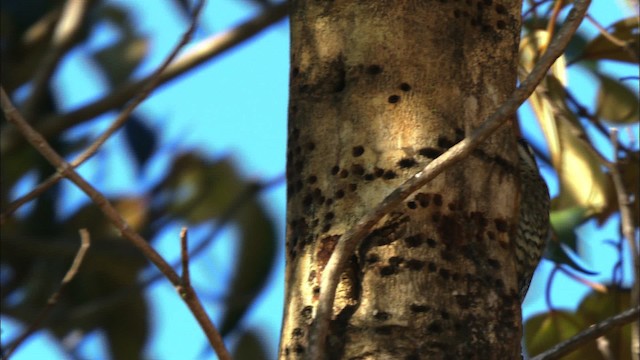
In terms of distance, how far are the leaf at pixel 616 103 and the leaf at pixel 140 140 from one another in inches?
87.3

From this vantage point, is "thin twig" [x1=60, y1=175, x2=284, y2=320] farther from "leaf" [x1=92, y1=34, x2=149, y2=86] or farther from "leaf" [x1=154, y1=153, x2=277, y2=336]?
"leaf" [x1=92, y1=34, x2=149, y2=86]

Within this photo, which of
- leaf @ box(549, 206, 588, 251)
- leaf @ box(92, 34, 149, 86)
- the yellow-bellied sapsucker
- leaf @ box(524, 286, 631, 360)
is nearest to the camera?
the yellow-bellied sapsucker

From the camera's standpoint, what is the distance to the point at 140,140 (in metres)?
4.29

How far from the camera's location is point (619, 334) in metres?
1.91

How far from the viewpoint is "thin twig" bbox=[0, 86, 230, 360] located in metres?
0.96

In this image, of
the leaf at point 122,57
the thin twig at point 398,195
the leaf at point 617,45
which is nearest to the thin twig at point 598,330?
the thin twig at point 398,195

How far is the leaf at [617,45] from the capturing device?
84.0 inches

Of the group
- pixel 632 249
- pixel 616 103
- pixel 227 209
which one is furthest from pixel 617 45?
pixel 227 209

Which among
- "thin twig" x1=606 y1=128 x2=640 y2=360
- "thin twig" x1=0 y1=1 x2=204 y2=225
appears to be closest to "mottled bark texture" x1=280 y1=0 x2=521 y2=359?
"thin twig" x1=0 y1=1 x2=204 y2=225

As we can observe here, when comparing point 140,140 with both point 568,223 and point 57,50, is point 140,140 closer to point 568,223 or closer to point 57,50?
point 57,50

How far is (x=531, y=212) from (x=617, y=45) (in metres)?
0.56

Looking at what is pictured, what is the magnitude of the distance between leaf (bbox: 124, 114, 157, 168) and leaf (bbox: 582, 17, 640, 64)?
238 cm

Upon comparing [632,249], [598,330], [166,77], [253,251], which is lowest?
[598,330]

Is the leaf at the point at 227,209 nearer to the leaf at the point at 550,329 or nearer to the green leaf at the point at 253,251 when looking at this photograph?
the green leaf at the point at 253,251
